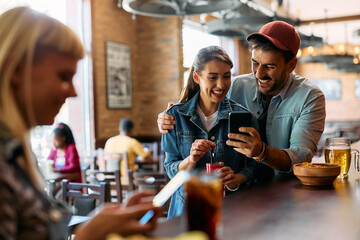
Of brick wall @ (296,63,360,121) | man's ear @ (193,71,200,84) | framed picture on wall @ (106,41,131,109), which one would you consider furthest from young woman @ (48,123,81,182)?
brick wall @ (296,63,360,121)

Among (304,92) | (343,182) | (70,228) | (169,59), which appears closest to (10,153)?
(343,182)

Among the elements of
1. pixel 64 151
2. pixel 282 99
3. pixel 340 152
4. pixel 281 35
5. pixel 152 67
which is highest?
pixel 152 67

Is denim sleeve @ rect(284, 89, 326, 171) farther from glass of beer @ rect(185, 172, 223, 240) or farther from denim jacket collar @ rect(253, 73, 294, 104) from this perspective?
glass of beer @ rect(185, 172, 223, 240)

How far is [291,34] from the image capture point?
199cm

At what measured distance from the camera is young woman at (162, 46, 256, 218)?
5.79ft

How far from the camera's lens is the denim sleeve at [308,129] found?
177 centimetres

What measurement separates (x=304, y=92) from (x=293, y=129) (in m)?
0.21

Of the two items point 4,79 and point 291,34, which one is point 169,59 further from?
point 4,79

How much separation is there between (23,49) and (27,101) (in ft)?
0.30

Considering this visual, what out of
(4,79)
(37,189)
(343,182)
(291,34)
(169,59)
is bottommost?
(343,182)

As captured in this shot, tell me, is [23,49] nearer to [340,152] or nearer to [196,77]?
[196,77]

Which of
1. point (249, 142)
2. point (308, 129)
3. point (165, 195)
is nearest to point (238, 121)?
point (249, 142)

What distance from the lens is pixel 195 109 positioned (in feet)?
6.04

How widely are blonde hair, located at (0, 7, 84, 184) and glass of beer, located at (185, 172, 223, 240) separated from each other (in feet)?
1.00
